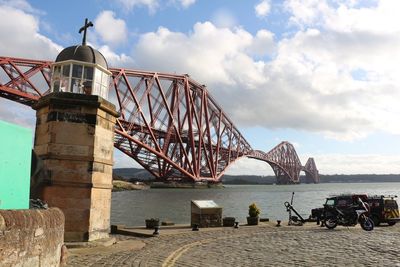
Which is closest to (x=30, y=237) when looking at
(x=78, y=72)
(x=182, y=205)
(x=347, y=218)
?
(x=78, y=72)

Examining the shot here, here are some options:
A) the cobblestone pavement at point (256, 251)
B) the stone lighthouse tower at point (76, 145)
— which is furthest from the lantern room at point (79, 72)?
the cobblestone pavement at point (256, 251)

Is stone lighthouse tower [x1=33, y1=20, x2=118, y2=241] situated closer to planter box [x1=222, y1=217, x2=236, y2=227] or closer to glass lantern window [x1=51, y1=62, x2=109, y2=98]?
glass lantern window [x1=51, y1=62, x2=109, y2=98]

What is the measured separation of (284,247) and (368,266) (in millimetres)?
3274

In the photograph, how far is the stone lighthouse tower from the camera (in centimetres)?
1148

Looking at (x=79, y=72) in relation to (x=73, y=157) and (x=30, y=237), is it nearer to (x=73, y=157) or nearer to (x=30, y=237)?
(x=73, y=157)

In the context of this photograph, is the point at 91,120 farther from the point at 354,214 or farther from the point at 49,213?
the point at 354,214

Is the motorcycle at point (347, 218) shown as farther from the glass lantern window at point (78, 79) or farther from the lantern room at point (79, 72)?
the glass lantern window at point (78, 79)

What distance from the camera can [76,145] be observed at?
1170 centimetres

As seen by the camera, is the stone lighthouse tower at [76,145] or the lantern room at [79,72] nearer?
the stone lighthouse tower at [76,145]

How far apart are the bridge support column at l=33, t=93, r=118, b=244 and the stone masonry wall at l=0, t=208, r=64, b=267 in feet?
12.5

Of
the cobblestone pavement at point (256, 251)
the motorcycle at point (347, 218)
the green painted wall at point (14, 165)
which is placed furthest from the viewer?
the motorcycle at point (347, 218)

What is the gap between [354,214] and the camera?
18641mm

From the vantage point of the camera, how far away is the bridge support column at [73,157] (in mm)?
11461

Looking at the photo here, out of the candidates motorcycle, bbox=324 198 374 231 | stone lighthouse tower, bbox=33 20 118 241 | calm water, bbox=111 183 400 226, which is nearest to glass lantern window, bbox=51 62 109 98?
stone lighthouse tower, bbox=33 20 118 241
